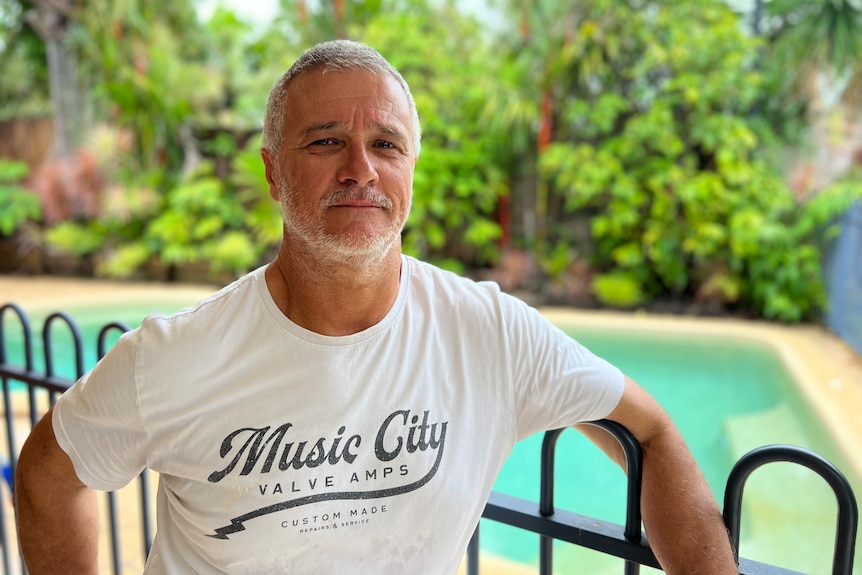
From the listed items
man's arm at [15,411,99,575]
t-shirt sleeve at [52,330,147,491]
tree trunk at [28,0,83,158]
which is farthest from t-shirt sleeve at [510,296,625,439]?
tree trunk at [28,0,83,158]

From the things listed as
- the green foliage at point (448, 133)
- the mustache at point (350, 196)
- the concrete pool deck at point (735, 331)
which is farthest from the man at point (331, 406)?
the green foliage at point (448, 133)

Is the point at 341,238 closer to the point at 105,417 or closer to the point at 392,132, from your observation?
the point at 392,132

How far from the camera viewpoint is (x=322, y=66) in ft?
Answer: 3.18

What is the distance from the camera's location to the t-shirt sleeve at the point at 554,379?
100 cm

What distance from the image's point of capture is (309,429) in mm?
948

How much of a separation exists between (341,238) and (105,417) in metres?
0.41

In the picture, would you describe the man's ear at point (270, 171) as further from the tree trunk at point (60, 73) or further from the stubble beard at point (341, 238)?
the tree trunk at point (60, 73)

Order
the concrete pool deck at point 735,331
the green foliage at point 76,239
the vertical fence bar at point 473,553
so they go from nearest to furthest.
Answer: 1. the vertical fence bar at point 473,553
2. the concrete pool deck at point 735,331
3. the green foliage at point 76,239

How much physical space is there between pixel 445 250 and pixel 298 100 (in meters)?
7.40

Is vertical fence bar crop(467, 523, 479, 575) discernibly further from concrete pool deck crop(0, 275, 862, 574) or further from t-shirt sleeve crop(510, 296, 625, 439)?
concrete pool deck crop(0, 275, 862, 574)

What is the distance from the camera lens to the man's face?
3.17 feet

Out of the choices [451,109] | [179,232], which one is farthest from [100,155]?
[451,109]

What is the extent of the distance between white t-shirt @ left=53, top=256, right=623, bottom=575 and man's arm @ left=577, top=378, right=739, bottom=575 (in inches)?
2.1

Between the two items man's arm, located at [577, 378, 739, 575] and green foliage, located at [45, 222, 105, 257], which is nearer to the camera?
man's arm, located at [577, 378, 739, 575]
